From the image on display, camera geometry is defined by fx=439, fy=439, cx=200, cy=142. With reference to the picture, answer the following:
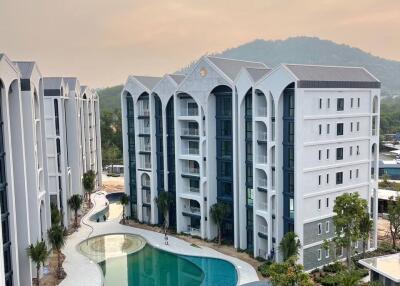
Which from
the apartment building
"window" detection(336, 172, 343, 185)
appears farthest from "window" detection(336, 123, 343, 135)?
"window" detection(336, 172, 343, 185)

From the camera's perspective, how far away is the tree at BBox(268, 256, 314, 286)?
20500mm

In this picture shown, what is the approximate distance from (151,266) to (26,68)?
16375mm

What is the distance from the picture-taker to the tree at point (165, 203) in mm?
38250

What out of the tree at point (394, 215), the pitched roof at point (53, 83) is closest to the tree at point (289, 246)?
the tree at point (394, 215)

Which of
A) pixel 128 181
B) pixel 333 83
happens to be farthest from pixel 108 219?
pixel 333 83

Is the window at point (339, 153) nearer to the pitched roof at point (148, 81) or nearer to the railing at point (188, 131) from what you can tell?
the railing at point (188, 131)

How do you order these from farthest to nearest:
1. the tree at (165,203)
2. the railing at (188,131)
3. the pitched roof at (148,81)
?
1. the pitched roof at (148,81)
2. the tree at (165,203)
3. the railing at (188,131)

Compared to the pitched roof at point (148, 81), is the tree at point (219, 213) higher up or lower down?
lower down

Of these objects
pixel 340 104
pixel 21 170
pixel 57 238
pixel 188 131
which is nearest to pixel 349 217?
pixel 340 104

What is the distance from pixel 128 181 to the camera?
4325cm

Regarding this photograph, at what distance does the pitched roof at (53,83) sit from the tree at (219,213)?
18.3 m

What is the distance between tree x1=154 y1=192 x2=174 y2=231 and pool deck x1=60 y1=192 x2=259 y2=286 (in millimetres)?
1649

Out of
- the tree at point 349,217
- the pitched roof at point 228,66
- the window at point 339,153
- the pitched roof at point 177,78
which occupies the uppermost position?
the pitched roof at point 228,66

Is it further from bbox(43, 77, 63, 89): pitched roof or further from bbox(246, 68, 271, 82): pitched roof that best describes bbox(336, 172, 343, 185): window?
bbox(43, 77, 63, 89): pitched roof
